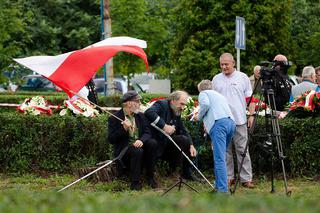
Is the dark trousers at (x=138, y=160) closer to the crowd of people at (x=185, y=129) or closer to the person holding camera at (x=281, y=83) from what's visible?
the crowd of people at (x=185, y=129)

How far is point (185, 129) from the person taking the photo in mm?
10492

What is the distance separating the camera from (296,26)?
2597 centimetres

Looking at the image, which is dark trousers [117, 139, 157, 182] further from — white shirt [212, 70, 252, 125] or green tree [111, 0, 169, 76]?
green tree [111, 0, 169, 76]

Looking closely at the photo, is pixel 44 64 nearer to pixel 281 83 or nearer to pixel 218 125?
pixel 218 125

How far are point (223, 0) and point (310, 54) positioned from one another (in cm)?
428

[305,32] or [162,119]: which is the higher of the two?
[305,32]

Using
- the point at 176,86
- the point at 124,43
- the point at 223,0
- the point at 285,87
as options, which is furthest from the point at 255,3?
the point at 285,87

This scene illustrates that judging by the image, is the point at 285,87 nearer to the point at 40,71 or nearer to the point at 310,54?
the point at 40,71

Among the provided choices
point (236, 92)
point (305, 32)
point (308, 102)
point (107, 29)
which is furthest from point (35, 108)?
point (305, 32)

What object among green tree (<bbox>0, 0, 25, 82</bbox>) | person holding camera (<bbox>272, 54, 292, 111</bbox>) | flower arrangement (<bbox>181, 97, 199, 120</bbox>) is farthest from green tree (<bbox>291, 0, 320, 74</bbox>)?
person holding camera (<bbox>272, 54, 292, 111</bbox>)

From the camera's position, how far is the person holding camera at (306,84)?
11.6 metres

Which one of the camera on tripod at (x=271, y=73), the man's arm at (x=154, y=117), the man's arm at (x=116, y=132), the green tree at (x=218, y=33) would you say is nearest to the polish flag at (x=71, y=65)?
the man's arm at (x=116, y=132)

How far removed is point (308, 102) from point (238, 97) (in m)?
1.11

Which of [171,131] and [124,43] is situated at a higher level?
[124,43]
